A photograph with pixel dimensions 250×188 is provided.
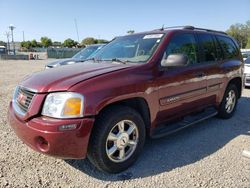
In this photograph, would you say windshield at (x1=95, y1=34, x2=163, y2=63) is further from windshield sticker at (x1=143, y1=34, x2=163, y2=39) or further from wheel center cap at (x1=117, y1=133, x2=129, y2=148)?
wheel center cap at (x1=117, y1=133, x2=129, y2=148)

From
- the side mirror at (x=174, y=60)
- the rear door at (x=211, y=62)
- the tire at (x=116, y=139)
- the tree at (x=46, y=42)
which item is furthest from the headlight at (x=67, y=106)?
the tree at (x=46, y=42)

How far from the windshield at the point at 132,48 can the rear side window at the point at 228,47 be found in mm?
1977

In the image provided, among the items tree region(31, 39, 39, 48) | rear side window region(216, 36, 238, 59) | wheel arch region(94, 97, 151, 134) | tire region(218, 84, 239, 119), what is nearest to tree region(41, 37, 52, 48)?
tree region(31, 39, 39, 48)

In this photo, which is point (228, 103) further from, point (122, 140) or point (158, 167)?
point (122, 140)

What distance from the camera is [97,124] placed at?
3.14 metres

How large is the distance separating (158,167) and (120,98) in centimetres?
111

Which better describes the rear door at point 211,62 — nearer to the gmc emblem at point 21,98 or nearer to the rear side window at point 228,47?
the rear side window at point 228,47

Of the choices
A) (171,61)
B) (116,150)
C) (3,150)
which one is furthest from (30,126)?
(171,61)

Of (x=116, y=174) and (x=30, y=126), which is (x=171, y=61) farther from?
(x=30, y=126)

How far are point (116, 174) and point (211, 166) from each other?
129cm

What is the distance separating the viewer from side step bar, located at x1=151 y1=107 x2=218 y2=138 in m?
3.93

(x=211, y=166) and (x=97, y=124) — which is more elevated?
(x=97, y=124)

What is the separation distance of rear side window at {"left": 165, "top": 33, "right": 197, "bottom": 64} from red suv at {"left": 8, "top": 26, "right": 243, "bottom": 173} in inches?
0.6

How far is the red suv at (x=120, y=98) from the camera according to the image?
2957mm
